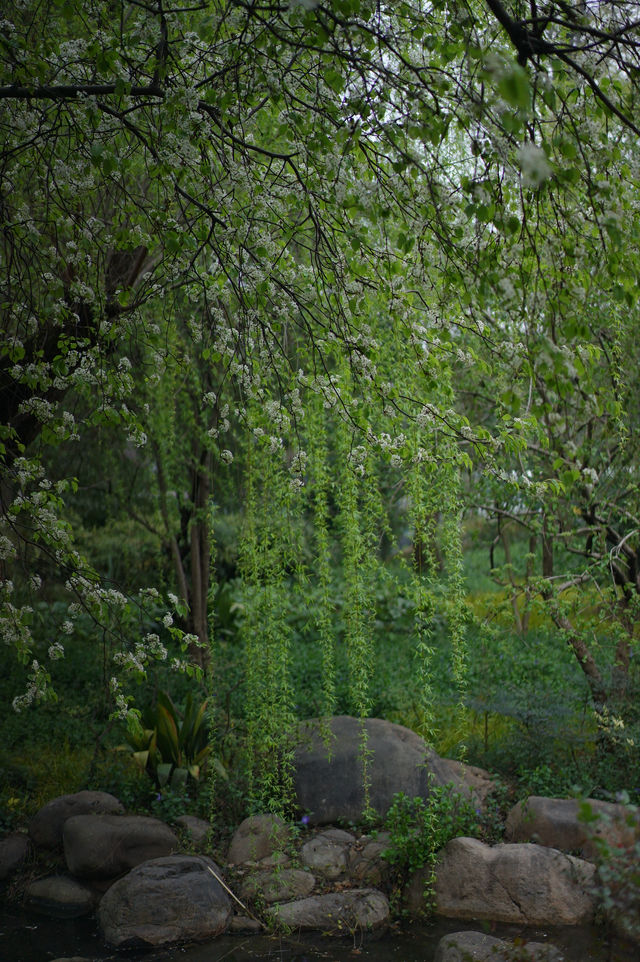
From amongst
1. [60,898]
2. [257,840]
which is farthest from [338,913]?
[60,898]

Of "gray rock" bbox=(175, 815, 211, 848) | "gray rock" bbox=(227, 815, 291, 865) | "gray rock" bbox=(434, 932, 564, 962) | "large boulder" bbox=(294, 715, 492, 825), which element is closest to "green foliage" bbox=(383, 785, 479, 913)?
"large boulder" bbox=(294, 715, 492, 825)

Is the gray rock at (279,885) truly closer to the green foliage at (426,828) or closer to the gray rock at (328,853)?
the gray rock at (328,853)

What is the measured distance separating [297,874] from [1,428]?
123 inches

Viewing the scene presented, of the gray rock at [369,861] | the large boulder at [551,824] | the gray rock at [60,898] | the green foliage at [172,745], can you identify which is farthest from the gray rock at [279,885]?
the large boulder at [551,824]

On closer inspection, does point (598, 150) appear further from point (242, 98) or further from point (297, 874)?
point (297, 874)

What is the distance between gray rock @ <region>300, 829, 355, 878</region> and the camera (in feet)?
16.9

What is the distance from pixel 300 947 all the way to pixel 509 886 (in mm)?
1165

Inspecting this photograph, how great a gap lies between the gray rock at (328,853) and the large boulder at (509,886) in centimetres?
51

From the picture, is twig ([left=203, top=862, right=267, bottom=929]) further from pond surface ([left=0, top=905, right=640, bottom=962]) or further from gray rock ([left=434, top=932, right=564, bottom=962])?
gray rock ([left=434, top=932, right=564, bottom=962])

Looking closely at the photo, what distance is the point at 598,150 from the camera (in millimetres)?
2832

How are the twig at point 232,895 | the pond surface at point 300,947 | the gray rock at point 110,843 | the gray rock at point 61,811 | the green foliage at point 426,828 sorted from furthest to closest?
the gray rock at point 61,811, the gray rock at point 110,843, the green foliage at point 426,828, the twig at point 232,895, the pond surface at point 300,947

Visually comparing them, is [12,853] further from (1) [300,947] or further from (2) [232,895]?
(1) [300,947]

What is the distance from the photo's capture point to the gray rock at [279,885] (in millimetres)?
4883

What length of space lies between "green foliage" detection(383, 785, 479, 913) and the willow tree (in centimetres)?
72
